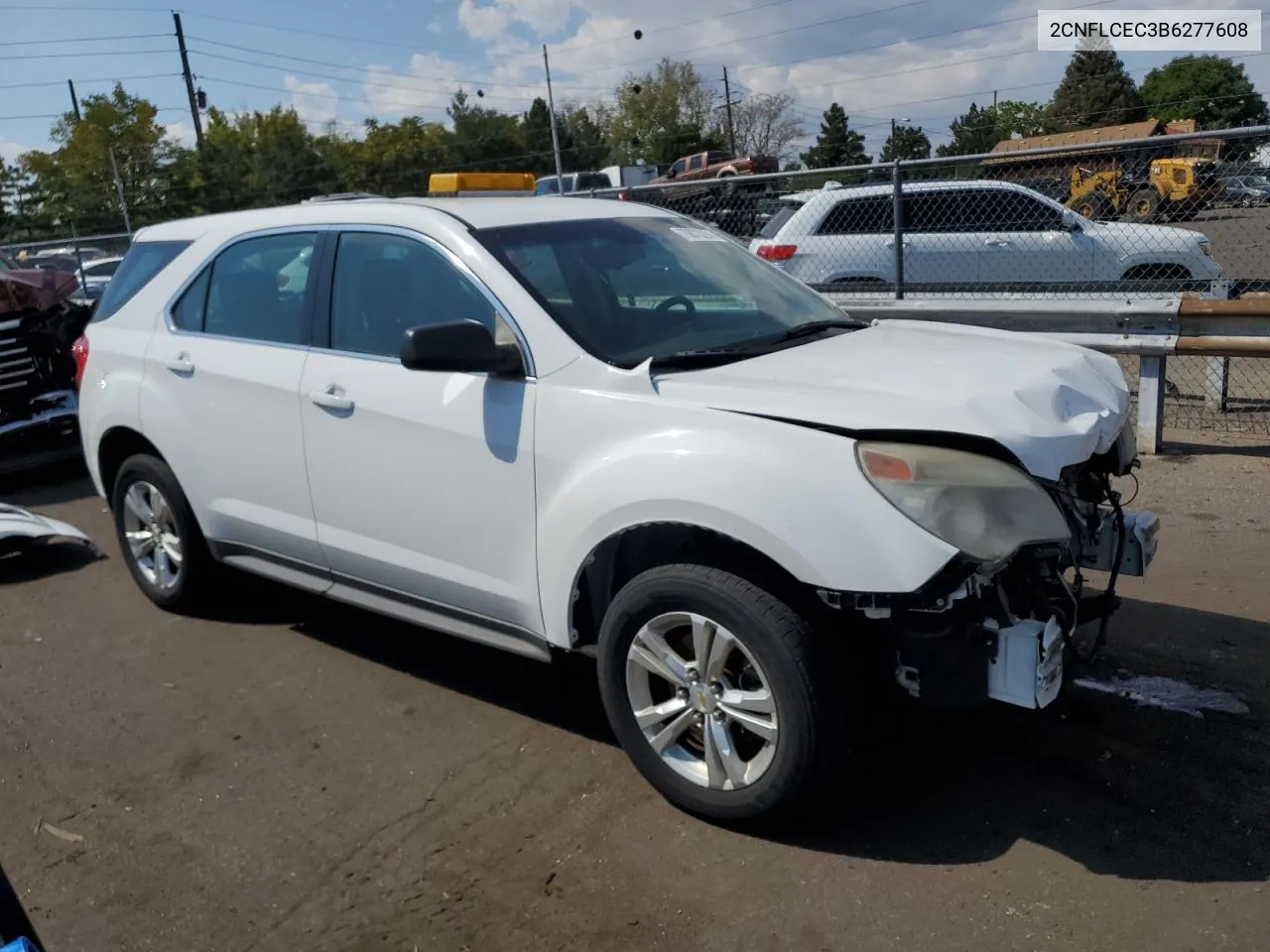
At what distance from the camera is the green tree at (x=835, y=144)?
58.2 metres

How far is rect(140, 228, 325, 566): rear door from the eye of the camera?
4.38 metres

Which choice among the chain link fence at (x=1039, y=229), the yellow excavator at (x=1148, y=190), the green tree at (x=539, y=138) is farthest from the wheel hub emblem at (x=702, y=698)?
the green tree at (x=539, y=138)

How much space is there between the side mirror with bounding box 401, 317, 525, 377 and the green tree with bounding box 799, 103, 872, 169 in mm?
53313

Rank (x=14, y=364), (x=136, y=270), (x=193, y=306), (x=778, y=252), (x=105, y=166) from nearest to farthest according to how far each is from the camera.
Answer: (x=193, y=306) < (x=136, y=270) < (x=14, y=364) < (x=778, y=252) < (x=105, y=166)

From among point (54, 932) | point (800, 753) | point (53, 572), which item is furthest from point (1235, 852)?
point (53, 572)

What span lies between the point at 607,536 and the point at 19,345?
670 cm

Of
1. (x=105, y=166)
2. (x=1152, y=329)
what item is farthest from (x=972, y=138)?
(x=1152, y=329)

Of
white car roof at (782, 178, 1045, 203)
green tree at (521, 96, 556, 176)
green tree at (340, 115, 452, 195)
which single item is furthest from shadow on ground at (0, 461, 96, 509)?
green tree at (521, 96, 556, 176)

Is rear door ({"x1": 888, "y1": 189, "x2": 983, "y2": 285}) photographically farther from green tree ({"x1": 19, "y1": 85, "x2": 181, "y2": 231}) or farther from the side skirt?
green tree ({"x1": 19, "y1": 85, "x2": 181, "y2": 231})

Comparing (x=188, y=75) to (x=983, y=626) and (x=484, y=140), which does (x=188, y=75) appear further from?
(x=983, y=626)

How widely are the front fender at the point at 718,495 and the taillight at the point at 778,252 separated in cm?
788

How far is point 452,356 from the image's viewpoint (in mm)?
3500

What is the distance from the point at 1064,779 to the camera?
11.5 feet

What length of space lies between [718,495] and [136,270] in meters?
3.54
